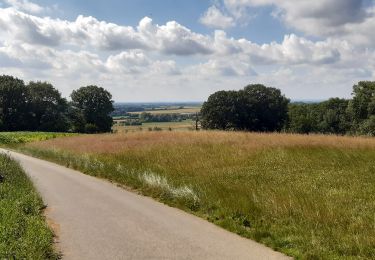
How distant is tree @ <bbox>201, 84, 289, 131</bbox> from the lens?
82.3 meters

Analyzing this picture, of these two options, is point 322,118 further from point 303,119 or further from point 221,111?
point 221,111

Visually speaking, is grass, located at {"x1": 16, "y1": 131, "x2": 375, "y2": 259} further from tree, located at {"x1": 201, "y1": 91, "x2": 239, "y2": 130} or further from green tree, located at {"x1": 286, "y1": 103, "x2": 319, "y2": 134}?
green tree, located at {"x1": 286, "y1": 103, "x2": 319, "y2": 134}

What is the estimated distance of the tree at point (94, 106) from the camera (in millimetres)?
102125

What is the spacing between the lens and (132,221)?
11.1 m

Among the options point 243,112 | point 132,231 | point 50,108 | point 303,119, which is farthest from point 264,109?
point 132,231

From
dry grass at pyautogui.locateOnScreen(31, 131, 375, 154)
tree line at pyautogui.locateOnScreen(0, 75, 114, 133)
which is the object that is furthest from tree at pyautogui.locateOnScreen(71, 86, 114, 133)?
dry grass at pyautogui.locateOnScreen(31, 131, 375, 154)

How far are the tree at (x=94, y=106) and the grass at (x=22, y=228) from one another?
293 ft

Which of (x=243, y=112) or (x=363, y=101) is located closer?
(x=363, y=101)

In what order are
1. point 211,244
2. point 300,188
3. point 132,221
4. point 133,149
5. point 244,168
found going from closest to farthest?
point 211,244 < point 132,221 < point 300,188 < point 244,168 < point 133,149

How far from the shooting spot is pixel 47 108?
100375mm

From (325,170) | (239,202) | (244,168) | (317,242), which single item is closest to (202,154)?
(244,168)

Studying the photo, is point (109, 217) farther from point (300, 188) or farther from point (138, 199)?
point (300, 188)

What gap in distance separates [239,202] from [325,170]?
6.90 metres

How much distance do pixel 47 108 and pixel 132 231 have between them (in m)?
96.1
